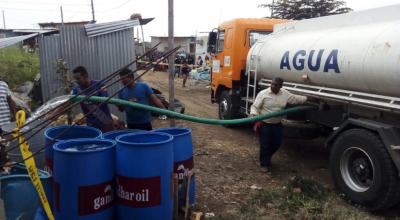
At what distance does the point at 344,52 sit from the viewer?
5.73 metres

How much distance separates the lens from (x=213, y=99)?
37.6 feet

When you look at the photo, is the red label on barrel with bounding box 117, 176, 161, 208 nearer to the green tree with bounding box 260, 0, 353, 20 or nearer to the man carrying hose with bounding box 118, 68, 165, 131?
the man carrying hose with bounding box 118, 68, 165, 131

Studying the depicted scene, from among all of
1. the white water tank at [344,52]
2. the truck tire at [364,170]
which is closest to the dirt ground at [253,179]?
the truck tire at [364,170]

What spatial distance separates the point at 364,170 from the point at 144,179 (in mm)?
3048

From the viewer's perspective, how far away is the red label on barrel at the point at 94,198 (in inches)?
144

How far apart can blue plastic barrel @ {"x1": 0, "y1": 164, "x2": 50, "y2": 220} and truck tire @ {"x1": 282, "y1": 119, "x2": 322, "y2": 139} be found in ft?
14.7

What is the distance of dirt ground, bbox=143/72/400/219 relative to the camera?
5.16 m

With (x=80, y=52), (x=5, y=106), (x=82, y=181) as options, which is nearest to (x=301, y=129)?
(x=82, y=181)

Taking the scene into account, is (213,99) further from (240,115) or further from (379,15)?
(379,15)

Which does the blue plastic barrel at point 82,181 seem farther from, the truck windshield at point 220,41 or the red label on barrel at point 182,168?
the truck windshield at point 220,41

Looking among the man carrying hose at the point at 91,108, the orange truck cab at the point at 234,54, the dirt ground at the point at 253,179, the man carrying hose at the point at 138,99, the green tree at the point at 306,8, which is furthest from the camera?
the green tree at the point at 306,8

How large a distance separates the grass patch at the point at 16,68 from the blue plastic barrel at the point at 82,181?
1009 cm

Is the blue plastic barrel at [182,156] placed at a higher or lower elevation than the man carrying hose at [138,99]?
lower

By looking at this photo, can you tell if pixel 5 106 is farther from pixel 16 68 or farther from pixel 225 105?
pixel 16 68
